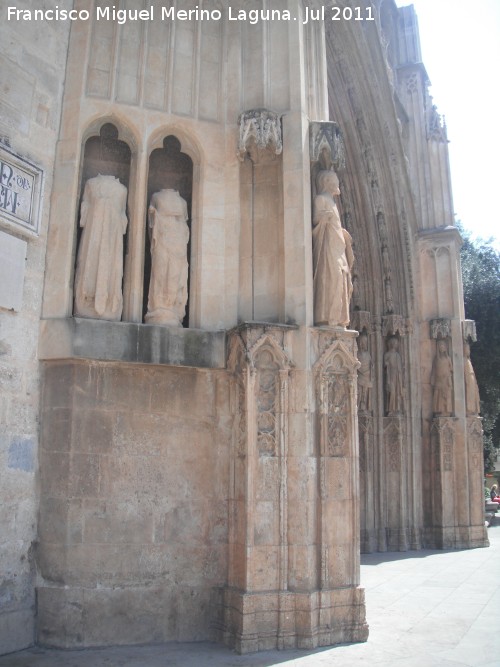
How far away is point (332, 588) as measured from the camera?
7051mm

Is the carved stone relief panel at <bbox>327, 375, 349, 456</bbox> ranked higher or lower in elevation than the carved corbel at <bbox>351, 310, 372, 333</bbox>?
lower

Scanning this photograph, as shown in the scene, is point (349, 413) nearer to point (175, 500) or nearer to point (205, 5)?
point (175, 500)

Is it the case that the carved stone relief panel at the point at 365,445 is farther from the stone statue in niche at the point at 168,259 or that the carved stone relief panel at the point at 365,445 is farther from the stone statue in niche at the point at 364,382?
the stone statue in niche at the point at 168,259

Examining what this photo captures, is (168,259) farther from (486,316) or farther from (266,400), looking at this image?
(486,316)

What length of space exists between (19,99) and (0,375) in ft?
9.80

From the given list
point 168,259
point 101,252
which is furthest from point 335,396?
point 101,252

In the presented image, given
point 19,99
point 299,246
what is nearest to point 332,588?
point 299,246

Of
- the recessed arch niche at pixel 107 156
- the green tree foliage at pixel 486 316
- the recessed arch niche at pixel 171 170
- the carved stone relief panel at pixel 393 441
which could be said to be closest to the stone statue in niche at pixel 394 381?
the carved stone relief panel at pixel 393 441

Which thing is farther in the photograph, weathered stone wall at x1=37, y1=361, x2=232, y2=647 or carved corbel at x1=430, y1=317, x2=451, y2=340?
carved corbel at x1=430, y1=317, x2=451, y2=340

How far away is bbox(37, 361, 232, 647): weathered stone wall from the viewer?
6.86 metres

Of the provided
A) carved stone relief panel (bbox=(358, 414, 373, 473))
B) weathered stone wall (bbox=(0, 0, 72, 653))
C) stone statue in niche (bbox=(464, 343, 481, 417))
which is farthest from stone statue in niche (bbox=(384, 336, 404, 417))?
weathered stone wall (bbox=(0, 0, 72, 653))

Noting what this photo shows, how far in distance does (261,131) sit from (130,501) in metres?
4.47

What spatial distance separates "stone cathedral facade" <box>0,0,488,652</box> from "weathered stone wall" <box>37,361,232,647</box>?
0.07ft

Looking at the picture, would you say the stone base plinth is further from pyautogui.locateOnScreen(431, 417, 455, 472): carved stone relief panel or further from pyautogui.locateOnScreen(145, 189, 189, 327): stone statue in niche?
pyautogui.locateOnScreen(431, 417, 455, 472): carved stone relief panel
